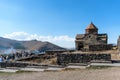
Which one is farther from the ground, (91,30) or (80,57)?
(91,30)

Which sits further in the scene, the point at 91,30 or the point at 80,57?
the point at 91,30

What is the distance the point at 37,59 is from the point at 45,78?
14873mm

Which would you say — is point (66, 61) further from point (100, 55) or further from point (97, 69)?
point (97, 69)

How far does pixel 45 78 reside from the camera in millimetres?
11469

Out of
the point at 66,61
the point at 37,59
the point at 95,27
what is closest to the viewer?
the point at 66,61

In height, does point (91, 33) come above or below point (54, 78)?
above

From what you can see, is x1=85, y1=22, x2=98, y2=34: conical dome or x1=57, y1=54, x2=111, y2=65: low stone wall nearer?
x1=57, y1=54, x2=111, y2=65: low stone wall

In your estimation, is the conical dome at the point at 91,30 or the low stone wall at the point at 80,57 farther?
the conical dome at the point at 91,30

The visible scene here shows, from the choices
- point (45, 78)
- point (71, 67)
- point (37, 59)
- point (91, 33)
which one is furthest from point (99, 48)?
point (45, 78)

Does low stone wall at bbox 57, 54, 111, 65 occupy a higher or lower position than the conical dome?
lower

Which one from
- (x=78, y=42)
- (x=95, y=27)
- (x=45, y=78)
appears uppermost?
(x=95, y=27)

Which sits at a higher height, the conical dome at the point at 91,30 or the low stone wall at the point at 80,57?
the conical dome at the point at 91,30

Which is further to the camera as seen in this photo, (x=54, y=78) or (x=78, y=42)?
(x=78, y=42)

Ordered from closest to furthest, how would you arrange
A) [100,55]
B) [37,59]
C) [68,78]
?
[68,78], [100,55], [37,59]
